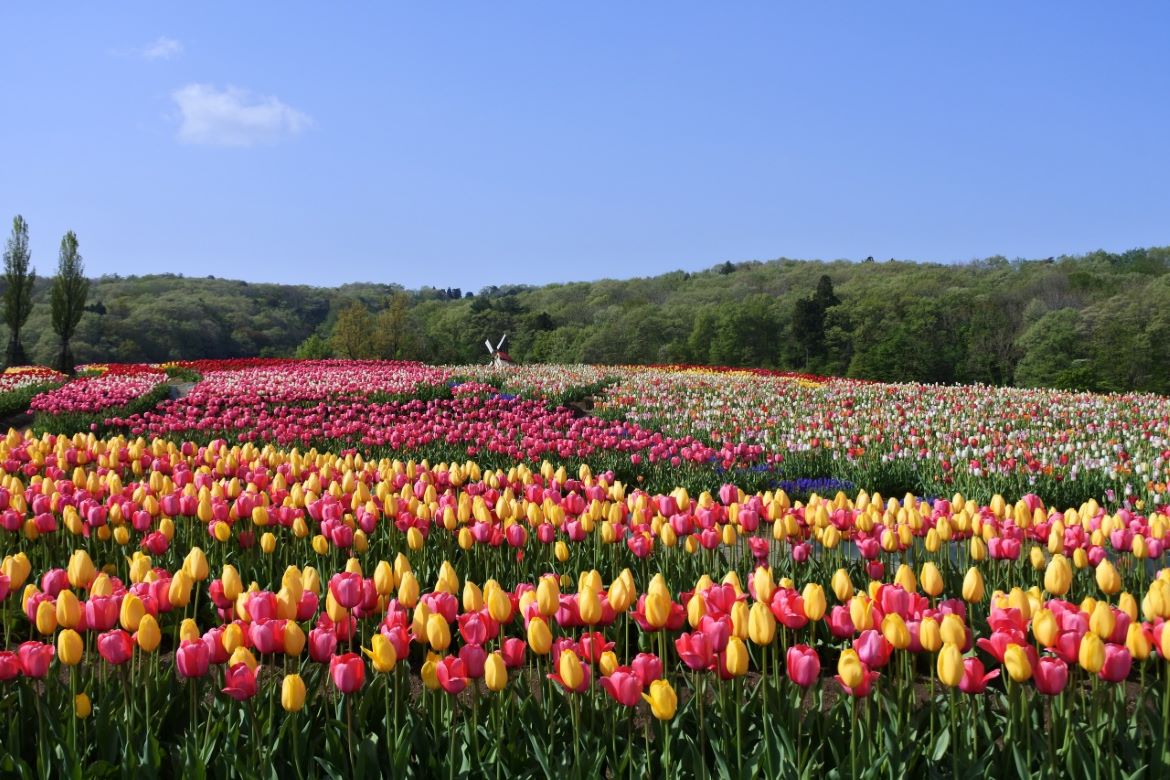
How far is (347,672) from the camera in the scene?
7.80 ft

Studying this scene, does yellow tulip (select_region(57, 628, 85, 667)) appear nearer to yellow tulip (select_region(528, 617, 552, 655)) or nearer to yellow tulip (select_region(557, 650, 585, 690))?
yellow tulip (select_region(528, 617, 552, 655))

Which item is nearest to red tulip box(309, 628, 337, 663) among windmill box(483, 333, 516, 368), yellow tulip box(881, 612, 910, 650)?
yellow tulip box(881, 612, 910, 650)

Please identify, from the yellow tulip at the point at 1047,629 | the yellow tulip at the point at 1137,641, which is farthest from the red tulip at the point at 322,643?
the yellow tulip at the point at 1137,641

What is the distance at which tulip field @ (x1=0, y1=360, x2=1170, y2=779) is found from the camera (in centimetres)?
241

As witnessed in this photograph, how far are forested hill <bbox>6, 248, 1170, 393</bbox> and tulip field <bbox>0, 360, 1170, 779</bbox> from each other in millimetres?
29754

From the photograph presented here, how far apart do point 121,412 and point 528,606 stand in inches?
530

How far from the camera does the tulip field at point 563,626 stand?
2.41 m

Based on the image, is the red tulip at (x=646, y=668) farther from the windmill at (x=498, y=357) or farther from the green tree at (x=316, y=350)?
the green tree at (x=316, y=350)

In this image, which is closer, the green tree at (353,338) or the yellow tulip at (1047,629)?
the yellow tulip at (1047,629)

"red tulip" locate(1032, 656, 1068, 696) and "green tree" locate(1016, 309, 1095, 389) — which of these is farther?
"green tree" locate(1016, 309, 1095, 389)

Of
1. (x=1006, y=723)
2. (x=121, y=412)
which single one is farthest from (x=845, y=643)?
(x=121, y=412)

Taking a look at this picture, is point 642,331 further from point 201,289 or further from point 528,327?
point 201,289

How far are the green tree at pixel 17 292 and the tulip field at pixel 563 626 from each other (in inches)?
1241

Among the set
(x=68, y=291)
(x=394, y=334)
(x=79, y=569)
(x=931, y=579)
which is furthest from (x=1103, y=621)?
(x=394, y=334)
